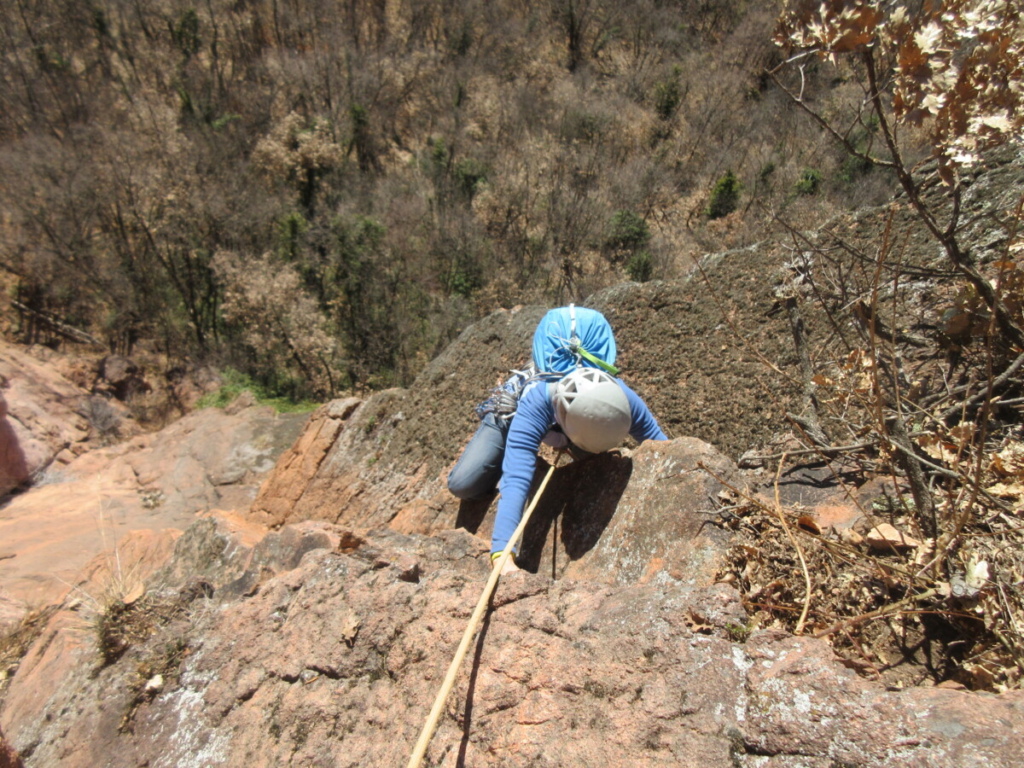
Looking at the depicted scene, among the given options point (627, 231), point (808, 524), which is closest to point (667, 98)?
point (627, 231)

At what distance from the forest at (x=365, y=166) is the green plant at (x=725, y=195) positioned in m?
0.06

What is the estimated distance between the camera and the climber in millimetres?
Result: 2555

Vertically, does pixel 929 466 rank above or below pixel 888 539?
above

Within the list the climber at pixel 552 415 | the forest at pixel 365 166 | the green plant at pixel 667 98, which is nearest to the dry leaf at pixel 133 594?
the climber at pixel 552 415

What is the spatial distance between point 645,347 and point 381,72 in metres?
20.6

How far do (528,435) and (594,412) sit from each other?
0.48 meters

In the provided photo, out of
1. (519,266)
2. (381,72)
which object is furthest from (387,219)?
(381,72)

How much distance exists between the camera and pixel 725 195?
16609 millimetres

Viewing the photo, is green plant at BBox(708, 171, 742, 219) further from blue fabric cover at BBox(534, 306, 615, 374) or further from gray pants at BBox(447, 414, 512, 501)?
gray pants at BBox(447, 414, 512, 501)

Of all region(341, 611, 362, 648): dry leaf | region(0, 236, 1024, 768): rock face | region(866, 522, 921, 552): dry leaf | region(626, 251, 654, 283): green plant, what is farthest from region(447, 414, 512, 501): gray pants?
region(626, 251, 654, 283): green plant

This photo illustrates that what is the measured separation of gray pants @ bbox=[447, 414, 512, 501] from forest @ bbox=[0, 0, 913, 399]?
9.89 meters

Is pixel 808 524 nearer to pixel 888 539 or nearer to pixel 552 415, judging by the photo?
pixel 888 539

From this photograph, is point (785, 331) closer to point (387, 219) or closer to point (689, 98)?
point (387, 219)

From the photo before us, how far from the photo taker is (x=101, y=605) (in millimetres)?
2383
